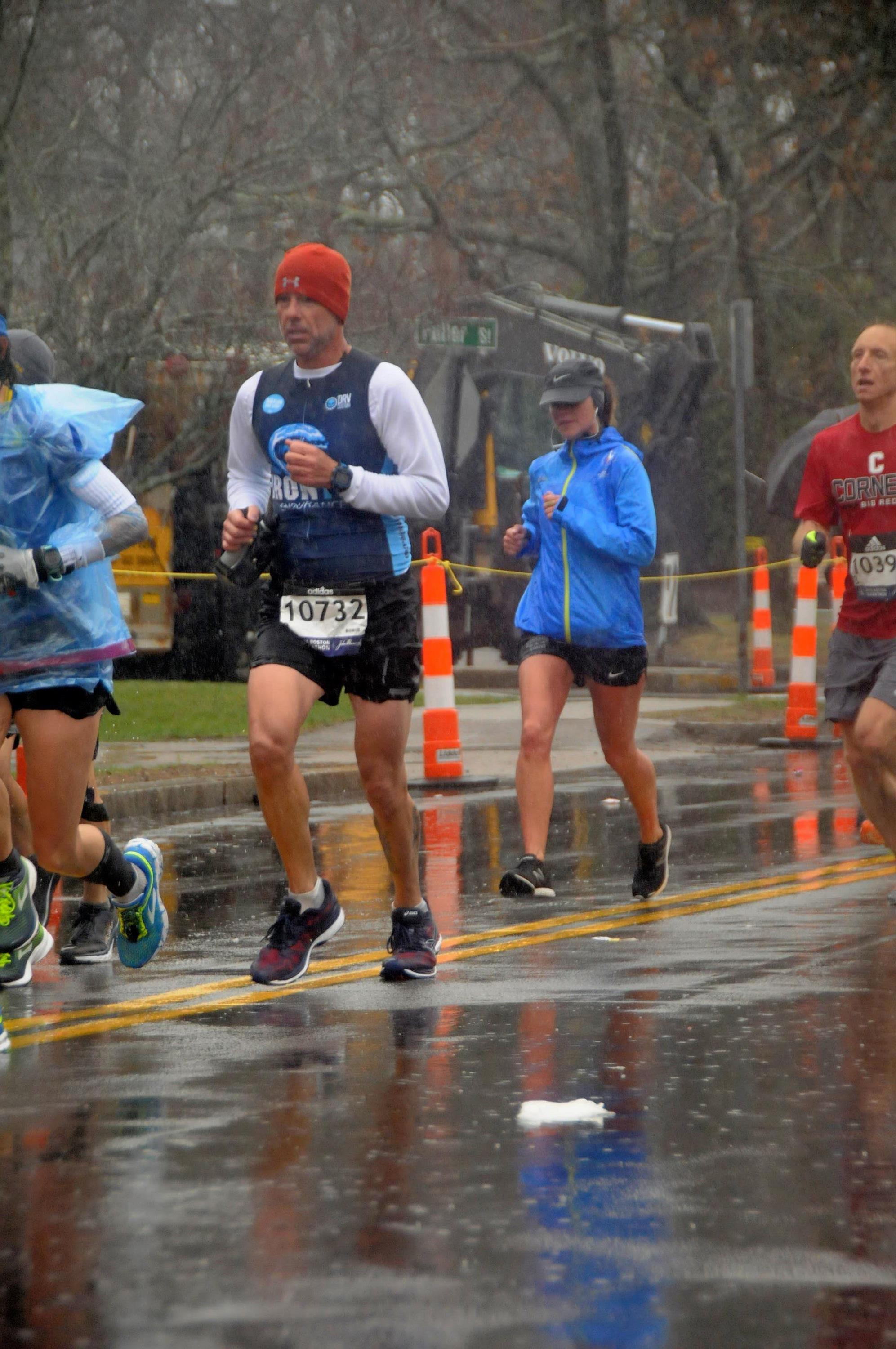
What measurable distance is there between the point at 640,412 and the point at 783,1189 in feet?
74.9

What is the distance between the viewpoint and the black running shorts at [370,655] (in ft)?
21.8

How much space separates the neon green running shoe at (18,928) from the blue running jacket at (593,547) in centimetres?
274

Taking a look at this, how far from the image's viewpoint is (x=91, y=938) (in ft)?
25.1

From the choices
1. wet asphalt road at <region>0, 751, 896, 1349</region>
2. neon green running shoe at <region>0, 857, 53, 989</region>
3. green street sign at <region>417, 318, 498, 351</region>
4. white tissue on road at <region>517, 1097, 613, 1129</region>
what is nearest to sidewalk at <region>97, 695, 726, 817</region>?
green street sign at <region>417, 318, 498, 351</region>

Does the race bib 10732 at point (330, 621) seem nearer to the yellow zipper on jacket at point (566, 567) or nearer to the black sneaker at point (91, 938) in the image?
the black sneaker at point (91, 938)

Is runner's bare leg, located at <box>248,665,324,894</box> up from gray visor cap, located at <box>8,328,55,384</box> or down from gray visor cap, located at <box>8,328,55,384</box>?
down

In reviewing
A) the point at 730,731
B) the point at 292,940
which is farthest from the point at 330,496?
the point at 730,731

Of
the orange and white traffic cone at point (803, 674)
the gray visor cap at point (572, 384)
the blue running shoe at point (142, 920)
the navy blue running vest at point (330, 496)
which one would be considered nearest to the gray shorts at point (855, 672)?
the gray visor cap at point (572, 384)

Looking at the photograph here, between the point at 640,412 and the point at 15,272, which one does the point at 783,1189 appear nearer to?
the point at 15,272

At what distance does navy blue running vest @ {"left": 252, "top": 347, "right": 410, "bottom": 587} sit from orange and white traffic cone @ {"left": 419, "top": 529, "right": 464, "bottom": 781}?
710 centimetres

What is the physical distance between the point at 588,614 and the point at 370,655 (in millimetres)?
2366

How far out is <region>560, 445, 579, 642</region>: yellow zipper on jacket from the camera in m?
8.91

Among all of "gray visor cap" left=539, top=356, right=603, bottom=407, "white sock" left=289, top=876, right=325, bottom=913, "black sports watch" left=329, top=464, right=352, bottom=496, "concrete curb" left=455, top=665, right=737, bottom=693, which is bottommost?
"concrete curb" left=455, top=665, right=737, bottom=693

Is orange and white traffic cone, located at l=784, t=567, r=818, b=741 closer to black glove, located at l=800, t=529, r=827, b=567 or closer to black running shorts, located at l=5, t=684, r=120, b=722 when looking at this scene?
black glove, located at l=800, t=529, r=827, b=567
